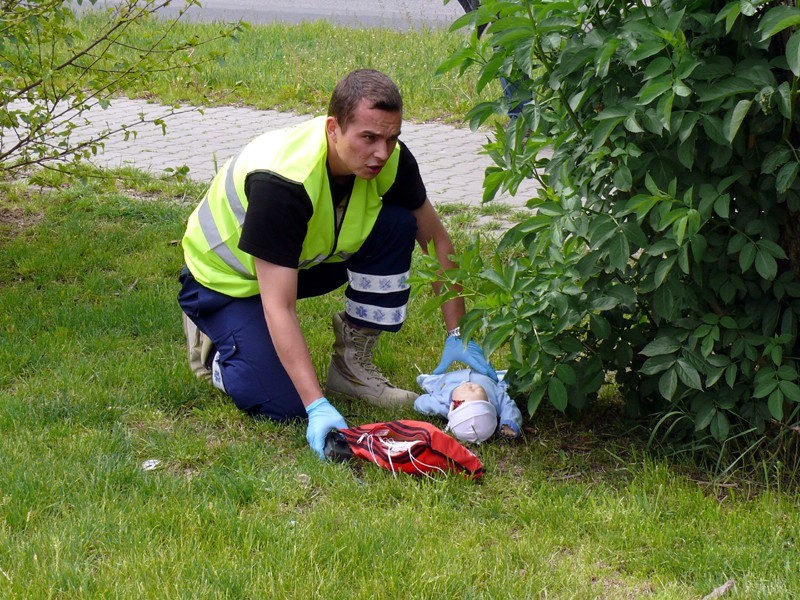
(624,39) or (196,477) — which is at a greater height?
(624,39)

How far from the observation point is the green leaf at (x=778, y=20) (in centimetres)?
253

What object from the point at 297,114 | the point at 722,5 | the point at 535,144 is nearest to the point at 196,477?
the point at 535,144

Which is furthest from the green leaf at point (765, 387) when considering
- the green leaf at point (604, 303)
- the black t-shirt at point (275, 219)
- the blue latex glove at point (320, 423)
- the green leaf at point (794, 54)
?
the black t-shirt at point (275, 219)

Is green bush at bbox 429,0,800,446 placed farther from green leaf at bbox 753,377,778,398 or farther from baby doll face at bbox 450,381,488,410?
baby doll face at bbox 450,381,488,410

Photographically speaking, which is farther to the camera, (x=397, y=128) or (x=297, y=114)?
(x=297, y=114)

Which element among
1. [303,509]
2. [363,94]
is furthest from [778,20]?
[303,509]

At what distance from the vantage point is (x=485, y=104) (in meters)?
3.28

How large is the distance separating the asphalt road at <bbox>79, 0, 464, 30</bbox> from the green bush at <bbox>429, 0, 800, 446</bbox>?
1054 centimetres

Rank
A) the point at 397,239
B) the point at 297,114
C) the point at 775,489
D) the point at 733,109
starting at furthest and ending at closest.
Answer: the point at 297,114, the point at 397,239, the point at 775,489, the point at 733,109

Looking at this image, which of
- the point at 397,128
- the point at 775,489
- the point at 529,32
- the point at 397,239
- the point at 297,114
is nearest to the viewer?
the point at 529,32

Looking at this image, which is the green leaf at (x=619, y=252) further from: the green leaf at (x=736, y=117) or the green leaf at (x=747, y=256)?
the green leaf at (x=736, y=117)

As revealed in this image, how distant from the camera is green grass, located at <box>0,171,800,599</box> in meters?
2.75

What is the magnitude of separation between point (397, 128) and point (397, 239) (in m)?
0.62

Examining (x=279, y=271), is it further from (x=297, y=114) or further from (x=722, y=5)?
(x=297, y=114)
